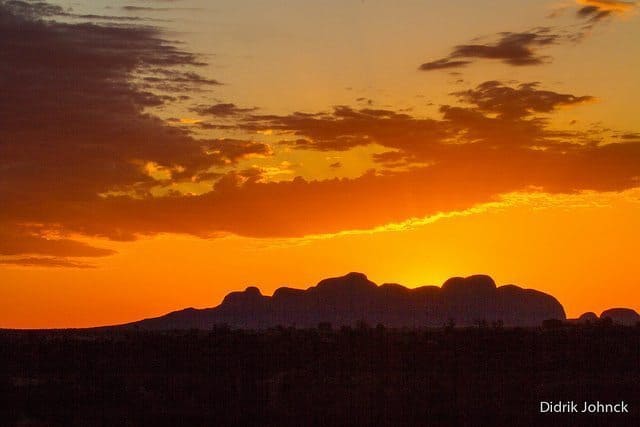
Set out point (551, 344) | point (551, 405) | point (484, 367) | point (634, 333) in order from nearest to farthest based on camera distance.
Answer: point (551, 405), point (484, 367), point (551, 344), point (634, 333)

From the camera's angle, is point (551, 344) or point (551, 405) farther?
point (551, 344)

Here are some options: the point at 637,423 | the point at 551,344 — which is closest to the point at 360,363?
the point at 551,344

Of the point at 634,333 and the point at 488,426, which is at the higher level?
the point at 634,333

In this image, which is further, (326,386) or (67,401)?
(326,386)

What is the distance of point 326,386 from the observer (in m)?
64.4

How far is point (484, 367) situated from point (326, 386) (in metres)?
14.1

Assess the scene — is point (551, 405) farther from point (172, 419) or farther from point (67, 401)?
point (67, 401)

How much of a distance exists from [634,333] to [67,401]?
6103 cm

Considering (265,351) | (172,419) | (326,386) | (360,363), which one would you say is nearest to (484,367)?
(360,363)

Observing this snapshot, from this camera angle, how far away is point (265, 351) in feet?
276

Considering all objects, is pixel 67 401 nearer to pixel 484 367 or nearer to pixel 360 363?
pixel 360 363

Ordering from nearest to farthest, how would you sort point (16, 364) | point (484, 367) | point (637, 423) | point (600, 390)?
point (637, 423)
point (600, 390)
point (484, 367)
point (16, 364)

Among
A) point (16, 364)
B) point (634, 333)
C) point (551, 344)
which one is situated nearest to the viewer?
point (16, 364)

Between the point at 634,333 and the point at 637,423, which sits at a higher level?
the point at 634,333
